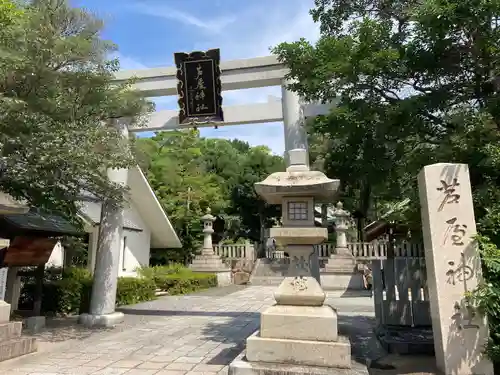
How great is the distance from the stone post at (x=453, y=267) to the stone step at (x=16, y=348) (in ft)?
20.2

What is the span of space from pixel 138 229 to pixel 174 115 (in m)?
7.96

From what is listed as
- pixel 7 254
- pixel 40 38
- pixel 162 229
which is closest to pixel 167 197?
pixel 162 229

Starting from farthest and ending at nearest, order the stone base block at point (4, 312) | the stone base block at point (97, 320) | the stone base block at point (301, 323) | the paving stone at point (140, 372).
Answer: the stone base block at point (97, 320)
the stone base block at point (4, 312)
the paving stone at point (140, 372)
the stone base block at point (301, 323)

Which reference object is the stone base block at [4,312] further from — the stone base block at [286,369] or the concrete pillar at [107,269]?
the stone base block at [286,369]

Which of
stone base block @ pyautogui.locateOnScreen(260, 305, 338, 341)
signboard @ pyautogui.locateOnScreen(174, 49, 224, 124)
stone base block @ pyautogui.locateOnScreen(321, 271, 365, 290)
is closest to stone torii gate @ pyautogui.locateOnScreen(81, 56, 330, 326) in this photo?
signboard @ pyautogui.locateOnScreen(174, 49, 224, 124)

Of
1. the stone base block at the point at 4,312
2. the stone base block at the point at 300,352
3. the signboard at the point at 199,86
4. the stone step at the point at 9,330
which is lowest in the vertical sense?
the stone base block at the point at 300,352

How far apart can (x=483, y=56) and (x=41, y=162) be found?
6825 mm

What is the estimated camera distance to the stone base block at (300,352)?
4797 millimetres

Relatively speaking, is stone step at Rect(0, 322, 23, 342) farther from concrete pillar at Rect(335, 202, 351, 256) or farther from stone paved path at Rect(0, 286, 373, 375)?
concrete pillar at Rect(335, 202, 351, 256)

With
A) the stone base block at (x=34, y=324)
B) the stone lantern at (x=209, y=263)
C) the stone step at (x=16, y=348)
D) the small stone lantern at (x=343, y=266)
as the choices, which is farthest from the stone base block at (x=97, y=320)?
the small stone lantern at (x=343, y=266)

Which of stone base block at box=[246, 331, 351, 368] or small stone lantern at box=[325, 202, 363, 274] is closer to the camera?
stone base block at box=[246, 331, 351, 368]

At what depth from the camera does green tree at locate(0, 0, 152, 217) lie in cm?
609

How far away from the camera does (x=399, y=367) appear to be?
550 centimetres

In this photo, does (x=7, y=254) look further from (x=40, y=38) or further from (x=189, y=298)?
(x=189, y=298)
